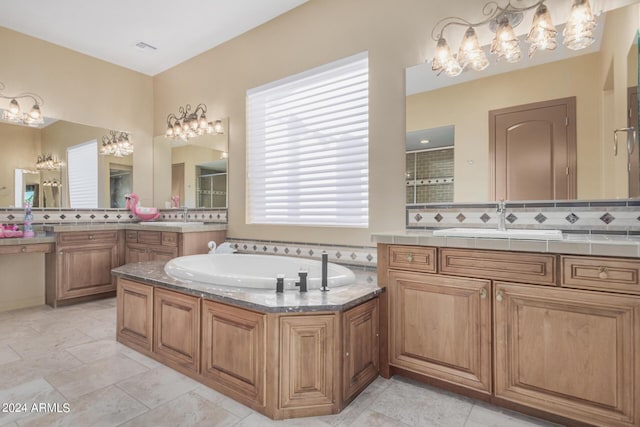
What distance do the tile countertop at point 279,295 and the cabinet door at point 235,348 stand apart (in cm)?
6

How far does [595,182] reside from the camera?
1.91 metres

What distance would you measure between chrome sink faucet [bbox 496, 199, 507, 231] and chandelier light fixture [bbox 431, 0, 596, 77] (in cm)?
91

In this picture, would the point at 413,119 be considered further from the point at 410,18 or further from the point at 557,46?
the point at 557,46

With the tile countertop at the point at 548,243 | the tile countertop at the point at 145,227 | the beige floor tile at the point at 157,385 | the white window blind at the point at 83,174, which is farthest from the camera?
the white window blind at the point at 83,174

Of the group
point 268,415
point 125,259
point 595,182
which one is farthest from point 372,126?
point 125,259

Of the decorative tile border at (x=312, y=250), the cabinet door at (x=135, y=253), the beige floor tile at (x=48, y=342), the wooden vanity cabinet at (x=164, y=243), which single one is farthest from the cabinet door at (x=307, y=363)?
A: the cabinet door at (x=135, y=253)

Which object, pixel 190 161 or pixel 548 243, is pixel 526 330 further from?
pixel 190 161

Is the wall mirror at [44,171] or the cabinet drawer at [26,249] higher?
A: the wall mirror at [44,171]

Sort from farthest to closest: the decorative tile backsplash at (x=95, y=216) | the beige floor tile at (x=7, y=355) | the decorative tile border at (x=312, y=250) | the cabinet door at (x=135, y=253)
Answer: the cabinet door at (x=135, y=253), the decorative tile backsplash at (x=95, y=216), the decorative tile border at (x=312, y=250), the beige floor tile at (x=7, y=355)

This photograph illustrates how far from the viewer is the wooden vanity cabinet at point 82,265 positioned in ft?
11.6

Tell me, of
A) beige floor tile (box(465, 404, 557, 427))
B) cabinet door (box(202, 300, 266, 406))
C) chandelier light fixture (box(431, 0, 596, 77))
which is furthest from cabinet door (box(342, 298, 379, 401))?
chandelier light fixture (box(431, 0, 596, 77))

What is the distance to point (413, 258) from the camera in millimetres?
1983

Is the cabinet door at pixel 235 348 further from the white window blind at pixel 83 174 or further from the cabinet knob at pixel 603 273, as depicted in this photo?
the white window blind at pixel 83 174

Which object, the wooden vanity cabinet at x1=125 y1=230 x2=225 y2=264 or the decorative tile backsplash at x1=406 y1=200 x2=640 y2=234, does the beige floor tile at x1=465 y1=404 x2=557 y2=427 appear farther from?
the wooden vanity cabinet at x1=125 y1=230 x2=225 y2=264
